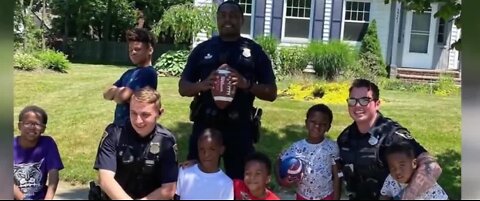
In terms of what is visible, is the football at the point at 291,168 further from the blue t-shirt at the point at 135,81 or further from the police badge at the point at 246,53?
the blue t-shirt at the point at 135,81

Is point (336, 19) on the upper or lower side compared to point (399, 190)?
upper

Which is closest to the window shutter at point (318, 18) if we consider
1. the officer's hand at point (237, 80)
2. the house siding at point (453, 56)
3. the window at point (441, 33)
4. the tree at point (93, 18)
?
the window at point (441, 33)

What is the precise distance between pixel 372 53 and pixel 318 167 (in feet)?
48.3

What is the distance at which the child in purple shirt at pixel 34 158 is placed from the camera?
362 cm

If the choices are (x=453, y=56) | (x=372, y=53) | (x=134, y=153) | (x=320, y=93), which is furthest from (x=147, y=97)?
(x=453, y=56)

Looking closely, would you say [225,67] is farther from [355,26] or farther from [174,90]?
[355,26]

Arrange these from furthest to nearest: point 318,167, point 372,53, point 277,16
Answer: point 277,16 < point 372,53 < point 318,167

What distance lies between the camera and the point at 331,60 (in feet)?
53.5

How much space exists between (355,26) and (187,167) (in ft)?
53.5

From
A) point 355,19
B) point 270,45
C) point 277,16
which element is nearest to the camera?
point 270,45

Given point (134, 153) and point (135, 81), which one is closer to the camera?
point (134, 153)

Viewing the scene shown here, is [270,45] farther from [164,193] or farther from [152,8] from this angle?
[164,193]

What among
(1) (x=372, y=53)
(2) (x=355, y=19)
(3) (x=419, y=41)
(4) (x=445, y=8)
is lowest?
(1) (x=372, y=53)

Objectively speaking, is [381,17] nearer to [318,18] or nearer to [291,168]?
[318,18]
